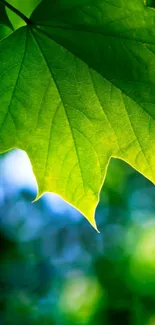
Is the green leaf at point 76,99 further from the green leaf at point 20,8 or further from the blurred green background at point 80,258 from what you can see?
the blurred green background at point 80,258

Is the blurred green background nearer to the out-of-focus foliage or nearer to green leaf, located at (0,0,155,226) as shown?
the out-of-focus foliage

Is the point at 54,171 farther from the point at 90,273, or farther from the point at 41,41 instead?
the point at 90,273

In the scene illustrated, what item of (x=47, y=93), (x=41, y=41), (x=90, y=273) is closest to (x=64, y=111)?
(x=47, y=93)

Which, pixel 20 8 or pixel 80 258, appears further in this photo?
pixel 80 258

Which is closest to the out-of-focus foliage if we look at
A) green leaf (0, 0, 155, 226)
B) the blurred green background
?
the blurred green background

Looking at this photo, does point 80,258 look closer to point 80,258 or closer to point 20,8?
point 80,258

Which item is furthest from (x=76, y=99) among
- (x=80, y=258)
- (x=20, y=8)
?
(x=80, y=258)
